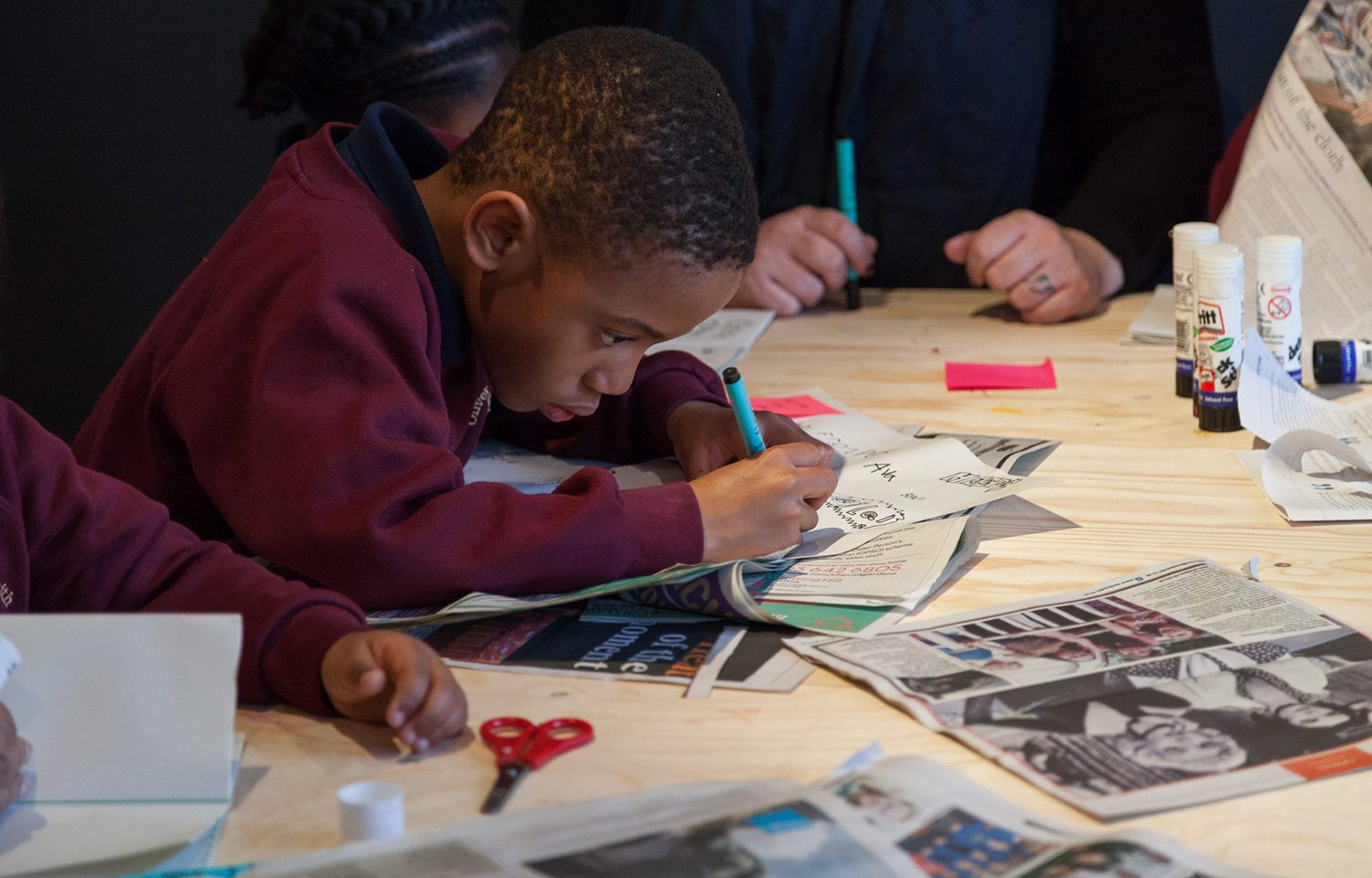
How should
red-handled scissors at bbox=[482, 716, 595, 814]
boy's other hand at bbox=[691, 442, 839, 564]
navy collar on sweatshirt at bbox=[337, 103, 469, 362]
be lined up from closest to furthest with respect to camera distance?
red-handled scissors at bbox=[482, 716, 595, 814]
boy's other hand at bbox=[691, 442, 839, 564]
navy collar on sweatshirt at bbox=[337, 103, 469, 362]

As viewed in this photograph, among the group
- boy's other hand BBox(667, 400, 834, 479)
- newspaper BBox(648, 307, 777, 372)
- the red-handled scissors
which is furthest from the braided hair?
the red-handled scissors

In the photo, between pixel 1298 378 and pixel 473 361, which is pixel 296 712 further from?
pixel 1298 378

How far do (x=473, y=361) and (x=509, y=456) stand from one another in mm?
148

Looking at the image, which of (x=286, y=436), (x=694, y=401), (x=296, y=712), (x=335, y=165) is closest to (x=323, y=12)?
(x=335, y=165)

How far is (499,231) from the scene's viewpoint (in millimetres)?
997

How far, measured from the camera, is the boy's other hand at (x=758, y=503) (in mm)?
916

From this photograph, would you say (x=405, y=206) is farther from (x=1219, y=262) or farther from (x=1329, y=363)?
(x=1329, y=363)

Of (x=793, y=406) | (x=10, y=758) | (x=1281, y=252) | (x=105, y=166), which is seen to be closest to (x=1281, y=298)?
(x=1281, y=252)

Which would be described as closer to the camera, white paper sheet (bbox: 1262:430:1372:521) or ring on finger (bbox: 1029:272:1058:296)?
white paper sheet (bbox: 1262:430:1372:521)

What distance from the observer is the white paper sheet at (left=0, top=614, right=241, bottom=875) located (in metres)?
0.65

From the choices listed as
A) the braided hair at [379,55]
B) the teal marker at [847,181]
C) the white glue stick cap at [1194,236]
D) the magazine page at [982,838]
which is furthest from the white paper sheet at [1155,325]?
the magazine page at [982,838]

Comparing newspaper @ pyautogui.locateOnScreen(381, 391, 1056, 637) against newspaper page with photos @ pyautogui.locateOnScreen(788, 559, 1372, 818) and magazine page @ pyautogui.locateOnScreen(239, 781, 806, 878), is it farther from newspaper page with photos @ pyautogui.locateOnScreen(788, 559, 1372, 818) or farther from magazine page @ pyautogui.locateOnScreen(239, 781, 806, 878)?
magazine page @ pyautogui.locateOnScreen(239, 781, 806, 878)

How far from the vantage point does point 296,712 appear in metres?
0.74

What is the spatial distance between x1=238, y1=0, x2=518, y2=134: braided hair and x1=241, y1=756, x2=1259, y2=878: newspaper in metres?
1.09
